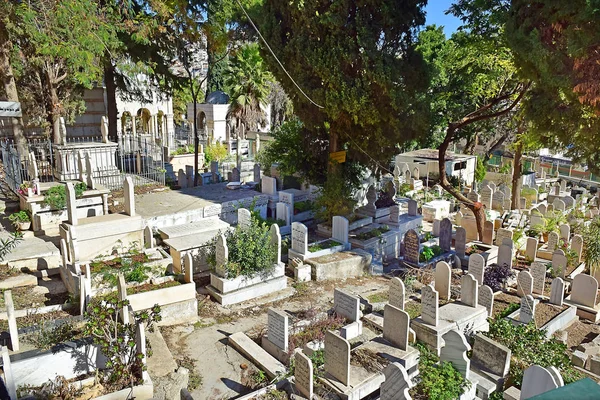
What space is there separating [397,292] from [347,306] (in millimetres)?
975

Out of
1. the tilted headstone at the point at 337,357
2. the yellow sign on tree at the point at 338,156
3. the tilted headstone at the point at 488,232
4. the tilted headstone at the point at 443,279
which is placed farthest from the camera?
the tilted headstone at the point at 488,232

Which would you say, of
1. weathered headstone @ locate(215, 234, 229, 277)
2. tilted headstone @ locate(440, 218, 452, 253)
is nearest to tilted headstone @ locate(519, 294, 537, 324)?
tilted headstone @ locate(440, 218, 452, 253)

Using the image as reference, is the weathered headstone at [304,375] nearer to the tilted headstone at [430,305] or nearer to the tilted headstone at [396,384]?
the tilted headstone at [396,384]

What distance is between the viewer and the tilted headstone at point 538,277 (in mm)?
10375

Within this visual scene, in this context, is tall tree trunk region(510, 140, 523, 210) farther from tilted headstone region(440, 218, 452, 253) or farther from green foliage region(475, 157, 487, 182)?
tilted headstone region(440, 218, 452, 253)

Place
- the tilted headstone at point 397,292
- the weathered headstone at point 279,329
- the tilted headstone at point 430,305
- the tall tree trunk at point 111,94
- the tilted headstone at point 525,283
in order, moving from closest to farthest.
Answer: the weathered headstone at point 279,329, the tilted headstone at point 430,305, the tilted headstone at point 397,292, the tilted headstone at point 525,283, the tall tree trunk at point 111,94

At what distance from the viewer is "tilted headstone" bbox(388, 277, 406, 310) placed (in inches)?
323

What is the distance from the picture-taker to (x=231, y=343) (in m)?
7.64

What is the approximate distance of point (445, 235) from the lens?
1280cm

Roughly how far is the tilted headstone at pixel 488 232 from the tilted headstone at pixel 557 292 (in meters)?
3.76

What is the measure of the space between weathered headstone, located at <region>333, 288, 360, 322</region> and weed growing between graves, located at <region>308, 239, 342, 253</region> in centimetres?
309

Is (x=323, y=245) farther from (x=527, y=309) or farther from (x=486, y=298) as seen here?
(x=527, y=309)

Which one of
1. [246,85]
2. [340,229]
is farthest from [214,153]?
[340,229]

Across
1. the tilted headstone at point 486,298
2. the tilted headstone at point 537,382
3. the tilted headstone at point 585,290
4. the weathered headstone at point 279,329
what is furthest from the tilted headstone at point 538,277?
the weathered headstone at point 279,329
